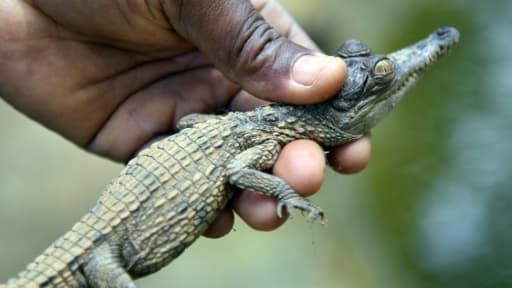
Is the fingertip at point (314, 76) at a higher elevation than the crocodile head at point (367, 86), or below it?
below

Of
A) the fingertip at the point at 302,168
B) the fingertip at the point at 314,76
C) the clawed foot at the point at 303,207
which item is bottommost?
the clawed foot at the point at 303,207

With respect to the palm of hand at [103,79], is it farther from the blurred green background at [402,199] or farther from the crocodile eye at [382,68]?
the blurred green background at [402,199]

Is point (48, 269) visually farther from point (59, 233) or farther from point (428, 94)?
point (428, 94)

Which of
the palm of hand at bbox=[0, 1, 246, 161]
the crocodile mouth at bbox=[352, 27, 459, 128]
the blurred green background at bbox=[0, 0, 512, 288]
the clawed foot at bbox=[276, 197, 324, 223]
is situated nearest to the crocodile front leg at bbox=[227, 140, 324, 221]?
the clawed foot at bbox=[276, 197, 324, 223]

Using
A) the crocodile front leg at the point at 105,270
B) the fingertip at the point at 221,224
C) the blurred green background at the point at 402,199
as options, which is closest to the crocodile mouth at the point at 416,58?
the fingertip at the point at 221,224

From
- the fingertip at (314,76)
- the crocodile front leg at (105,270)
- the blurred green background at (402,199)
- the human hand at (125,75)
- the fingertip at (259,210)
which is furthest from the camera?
the blurred green background at (402,199)

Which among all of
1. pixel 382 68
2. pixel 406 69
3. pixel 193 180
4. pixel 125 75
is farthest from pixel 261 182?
pixel 125 75

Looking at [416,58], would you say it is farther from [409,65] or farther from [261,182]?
[261,182]
